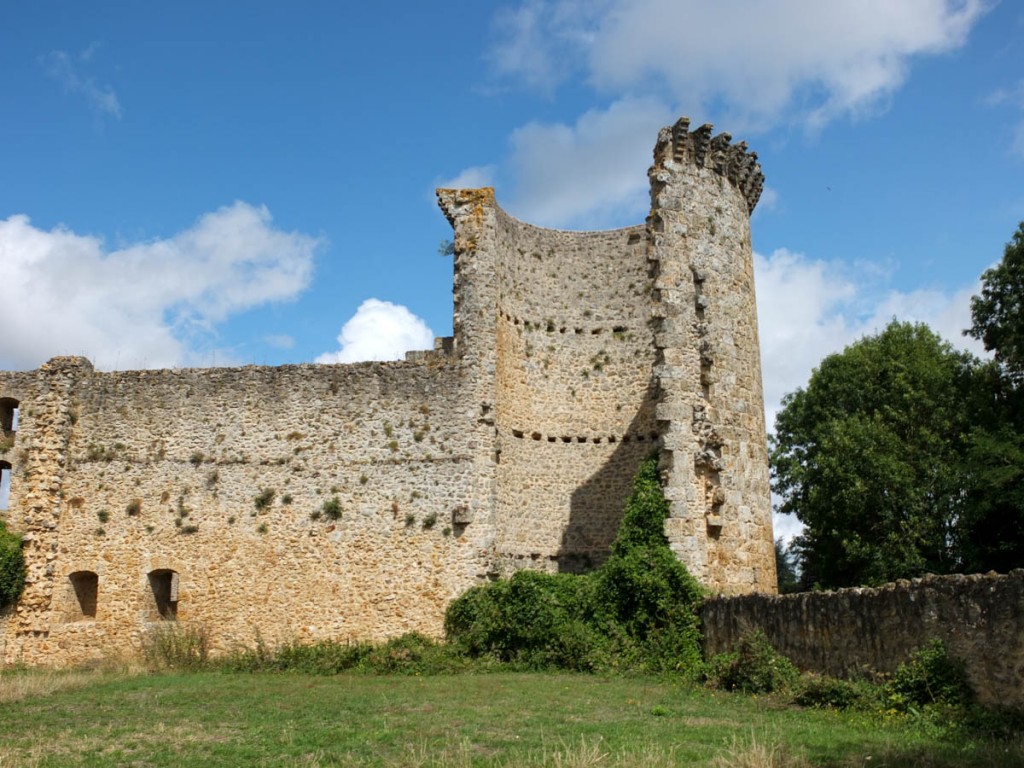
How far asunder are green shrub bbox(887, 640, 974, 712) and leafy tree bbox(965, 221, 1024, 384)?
13577 mm

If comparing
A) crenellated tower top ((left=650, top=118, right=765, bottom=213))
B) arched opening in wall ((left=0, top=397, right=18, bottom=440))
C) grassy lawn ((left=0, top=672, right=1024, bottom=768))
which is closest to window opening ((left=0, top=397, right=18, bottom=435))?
arched opening in wall ((left=0, top=397, right=18, bottom=440))

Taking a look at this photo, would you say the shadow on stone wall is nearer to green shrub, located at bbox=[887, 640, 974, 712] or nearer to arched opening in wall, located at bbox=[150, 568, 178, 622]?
arched opening in wall, located at bbox=[150, 568, 178, 622]

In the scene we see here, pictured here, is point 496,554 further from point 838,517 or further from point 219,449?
point 838,517

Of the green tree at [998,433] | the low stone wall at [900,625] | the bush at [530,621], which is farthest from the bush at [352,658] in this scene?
the green tree at [998,433]

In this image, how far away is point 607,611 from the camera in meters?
18.1

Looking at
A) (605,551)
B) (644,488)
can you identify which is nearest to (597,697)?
(644,488)

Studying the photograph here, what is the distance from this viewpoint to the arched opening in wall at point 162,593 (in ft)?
68.3

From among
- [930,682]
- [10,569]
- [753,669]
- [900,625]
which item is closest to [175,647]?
[10,569]

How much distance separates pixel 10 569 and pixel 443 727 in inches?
538

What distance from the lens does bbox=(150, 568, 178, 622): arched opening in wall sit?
20.8m

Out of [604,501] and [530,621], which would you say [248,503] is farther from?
[604,501]

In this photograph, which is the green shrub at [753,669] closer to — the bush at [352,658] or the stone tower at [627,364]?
the stone tower at [627,364]

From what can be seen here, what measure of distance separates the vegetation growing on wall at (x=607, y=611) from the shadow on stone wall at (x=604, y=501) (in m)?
2.75

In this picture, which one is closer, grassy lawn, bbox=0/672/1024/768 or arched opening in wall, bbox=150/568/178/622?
grassy lawn, bbox=0/672/1024/768
